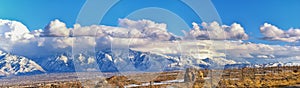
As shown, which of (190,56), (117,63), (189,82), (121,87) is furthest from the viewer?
(121,87)

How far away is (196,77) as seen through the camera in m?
49.0

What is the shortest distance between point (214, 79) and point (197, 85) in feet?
15.5

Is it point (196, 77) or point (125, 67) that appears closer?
point (125, 67)

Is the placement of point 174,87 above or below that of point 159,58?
below

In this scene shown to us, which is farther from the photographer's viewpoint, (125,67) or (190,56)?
(190,56)

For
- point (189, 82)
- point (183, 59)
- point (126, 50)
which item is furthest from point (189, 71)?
point (126, 50)

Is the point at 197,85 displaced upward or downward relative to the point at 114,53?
downward

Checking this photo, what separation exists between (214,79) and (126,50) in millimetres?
17971

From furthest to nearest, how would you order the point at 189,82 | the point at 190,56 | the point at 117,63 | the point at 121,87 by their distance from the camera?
the point at 121,87
the point at 189,82
the point at 190,56
the point at 117,63

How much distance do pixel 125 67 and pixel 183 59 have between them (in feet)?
30.7

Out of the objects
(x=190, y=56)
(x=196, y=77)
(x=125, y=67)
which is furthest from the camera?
(x=196, y=77)

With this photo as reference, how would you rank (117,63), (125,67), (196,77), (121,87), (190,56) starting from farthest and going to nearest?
(121,87), (196,77), (190,56), (117,63), (125,67)

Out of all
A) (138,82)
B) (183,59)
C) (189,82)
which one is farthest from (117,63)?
(138,82)

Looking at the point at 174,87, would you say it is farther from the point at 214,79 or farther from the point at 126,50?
the point at 126,50
